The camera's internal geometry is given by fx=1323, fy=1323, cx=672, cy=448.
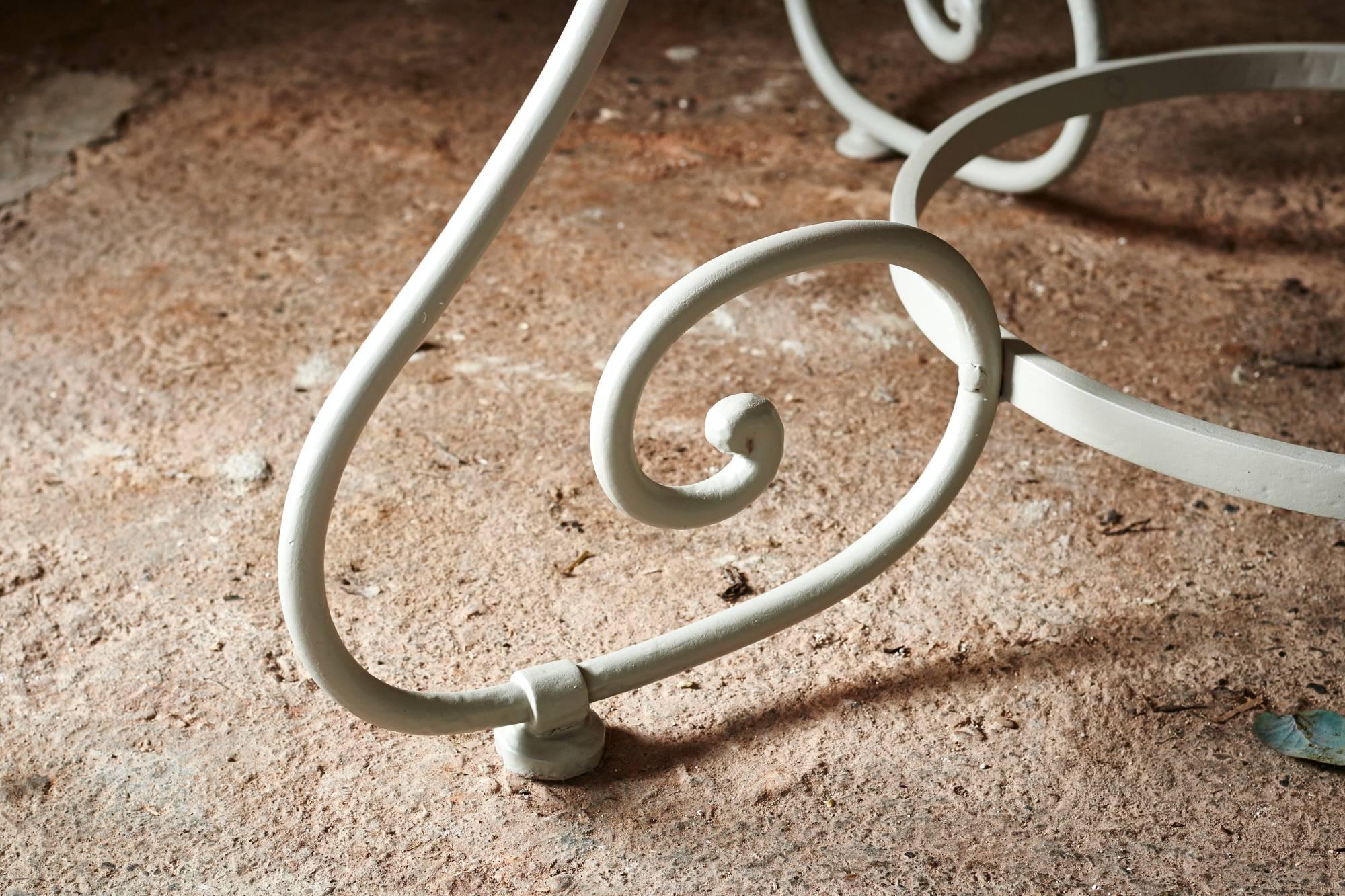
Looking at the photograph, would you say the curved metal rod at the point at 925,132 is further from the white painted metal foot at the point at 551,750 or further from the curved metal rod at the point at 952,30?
the white painted metal foot at the point at 551,750

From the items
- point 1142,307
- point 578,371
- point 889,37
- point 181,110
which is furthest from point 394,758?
point 889,37

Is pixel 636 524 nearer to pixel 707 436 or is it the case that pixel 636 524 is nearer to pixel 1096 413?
pixel 707 436

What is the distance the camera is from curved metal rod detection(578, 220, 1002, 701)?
3.31 feet

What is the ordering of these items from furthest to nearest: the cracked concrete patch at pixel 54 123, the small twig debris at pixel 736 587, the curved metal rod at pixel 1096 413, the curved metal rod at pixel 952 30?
the cracked concrete patch at pixel 54 123 → the curved metal rod at pixel 952 30 → the small twig debris at pixel 736 587 → the curved metal rod at pixel 1096 413

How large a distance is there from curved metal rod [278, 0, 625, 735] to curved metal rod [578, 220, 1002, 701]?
141 millimetres

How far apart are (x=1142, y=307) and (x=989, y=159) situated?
0.38m

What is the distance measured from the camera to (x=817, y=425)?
1717mm

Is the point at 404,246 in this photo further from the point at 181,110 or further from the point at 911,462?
the point at 911,462

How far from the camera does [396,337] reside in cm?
99

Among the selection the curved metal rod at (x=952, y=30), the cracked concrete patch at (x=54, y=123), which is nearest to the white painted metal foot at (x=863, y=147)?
the curved metal rod at (x=952, y=30)

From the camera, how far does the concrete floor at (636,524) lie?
117 centimetres

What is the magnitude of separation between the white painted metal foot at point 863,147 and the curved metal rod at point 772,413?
1187 millimetres

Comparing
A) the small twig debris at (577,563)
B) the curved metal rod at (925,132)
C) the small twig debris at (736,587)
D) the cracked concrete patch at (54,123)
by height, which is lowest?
the cracked concrete patch at (54,123)

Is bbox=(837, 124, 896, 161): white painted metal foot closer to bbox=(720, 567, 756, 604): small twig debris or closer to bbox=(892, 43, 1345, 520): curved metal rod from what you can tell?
bbox=(892, 43, 1345, 520): curved metal rod
